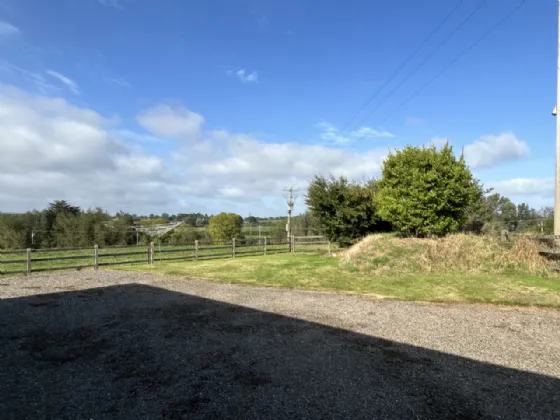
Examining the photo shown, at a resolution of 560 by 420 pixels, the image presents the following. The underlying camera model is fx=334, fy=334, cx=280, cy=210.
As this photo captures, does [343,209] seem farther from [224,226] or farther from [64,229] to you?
[64,229]

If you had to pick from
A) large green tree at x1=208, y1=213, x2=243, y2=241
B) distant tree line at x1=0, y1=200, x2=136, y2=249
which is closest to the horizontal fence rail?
distant tree line at x1=0, y1=200, x2=136, y2=249

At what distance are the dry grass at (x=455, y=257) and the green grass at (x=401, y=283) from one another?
2.03 ft

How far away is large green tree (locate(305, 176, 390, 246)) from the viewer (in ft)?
55.8

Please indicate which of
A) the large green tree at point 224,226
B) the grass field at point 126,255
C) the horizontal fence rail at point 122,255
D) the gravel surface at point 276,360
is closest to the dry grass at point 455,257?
the gravel surface at point 276,360

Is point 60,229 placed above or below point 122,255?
above

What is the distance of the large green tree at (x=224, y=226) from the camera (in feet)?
111

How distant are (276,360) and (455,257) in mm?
9124

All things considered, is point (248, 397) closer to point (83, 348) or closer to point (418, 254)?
point (83, 348)

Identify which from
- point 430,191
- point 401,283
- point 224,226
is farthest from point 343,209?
point 224,226

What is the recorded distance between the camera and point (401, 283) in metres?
9.34

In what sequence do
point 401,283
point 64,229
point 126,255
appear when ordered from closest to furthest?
point 401,283, point 126,255, point 64,229

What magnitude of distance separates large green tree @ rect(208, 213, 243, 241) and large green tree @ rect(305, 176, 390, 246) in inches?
682

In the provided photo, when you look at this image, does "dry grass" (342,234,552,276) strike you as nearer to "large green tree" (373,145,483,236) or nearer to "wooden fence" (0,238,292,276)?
"large green tree" (373,145,483,236)

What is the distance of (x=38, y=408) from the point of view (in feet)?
10.1
